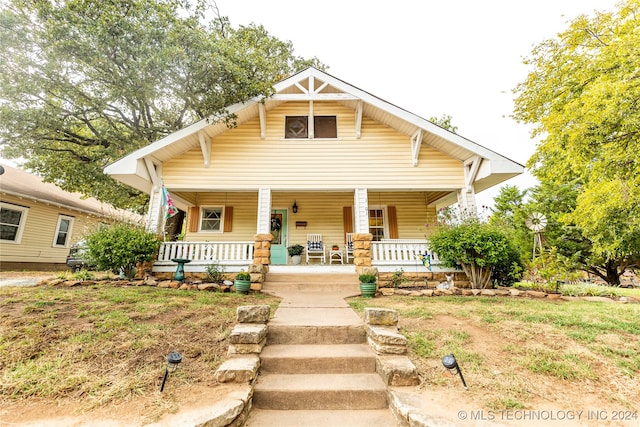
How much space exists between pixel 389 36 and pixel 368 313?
452 inches

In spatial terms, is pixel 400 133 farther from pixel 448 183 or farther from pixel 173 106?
pixel 173 106

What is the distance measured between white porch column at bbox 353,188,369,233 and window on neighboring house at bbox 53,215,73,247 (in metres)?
13.8

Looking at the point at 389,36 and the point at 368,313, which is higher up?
the point at 389,36

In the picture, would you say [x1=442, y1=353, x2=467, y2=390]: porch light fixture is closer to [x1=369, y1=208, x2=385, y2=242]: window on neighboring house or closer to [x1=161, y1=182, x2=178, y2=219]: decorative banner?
[x1=161, y1=182, x2=178, y2=219]: decorative banner

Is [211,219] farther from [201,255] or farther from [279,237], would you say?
[201,255]

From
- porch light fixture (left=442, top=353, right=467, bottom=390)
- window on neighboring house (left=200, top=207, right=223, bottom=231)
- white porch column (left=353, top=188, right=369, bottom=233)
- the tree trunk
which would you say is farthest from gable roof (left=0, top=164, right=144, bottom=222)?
the tree trunk

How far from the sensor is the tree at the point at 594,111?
4688mm

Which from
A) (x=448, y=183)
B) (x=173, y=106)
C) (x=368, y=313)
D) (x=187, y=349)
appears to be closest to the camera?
(x=187, y=349)

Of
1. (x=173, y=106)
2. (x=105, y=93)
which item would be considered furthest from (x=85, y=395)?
(x=173, y=106)

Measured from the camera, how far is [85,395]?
212 cm

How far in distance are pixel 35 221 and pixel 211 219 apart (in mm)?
8045

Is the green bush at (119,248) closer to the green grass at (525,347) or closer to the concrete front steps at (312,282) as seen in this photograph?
the concrete front steps at (312,282)

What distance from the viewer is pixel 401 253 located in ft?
24.7

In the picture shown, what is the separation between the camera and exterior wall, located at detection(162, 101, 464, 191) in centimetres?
797
